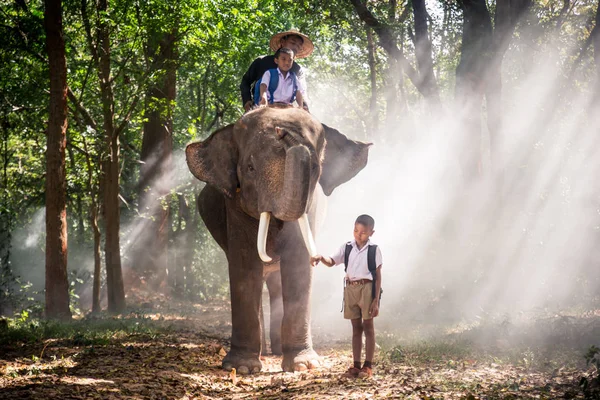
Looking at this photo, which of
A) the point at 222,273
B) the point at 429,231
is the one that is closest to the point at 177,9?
the point at 429,231

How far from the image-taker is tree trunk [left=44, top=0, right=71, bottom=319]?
1227 centimetres

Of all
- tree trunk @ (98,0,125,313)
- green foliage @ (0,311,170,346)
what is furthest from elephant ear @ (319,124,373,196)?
tree trunk @ (98,0,125,313)

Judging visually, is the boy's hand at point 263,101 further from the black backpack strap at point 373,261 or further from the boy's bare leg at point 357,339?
the boy's bare leg at point 357,339

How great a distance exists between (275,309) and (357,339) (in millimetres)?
2911

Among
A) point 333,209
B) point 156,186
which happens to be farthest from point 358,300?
point 333,209

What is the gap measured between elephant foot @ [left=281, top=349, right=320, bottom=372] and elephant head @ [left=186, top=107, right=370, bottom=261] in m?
1.34

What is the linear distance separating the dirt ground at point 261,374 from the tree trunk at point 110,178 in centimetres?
649

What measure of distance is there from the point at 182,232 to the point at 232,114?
5.07 metres

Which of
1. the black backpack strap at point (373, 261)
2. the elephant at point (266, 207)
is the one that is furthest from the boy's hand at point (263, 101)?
the black backpack strap at point (373, 261)

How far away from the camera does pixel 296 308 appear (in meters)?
8.03

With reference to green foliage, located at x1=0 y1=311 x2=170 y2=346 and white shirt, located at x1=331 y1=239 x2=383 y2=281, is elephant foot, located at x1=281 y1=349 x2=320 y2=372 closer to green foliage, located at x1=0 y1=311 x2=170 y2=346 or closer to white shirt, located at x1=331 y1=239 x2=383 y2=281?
white shirt, located at x1=331 y1=239 x2=383 y2=281

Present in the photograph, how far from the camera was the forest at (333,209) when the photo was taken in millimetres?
7801

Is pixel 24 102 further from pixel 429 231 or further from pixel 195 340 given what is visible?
pixel 429 231

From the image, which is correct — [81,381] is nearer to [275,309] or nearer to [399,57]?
[275,309]
